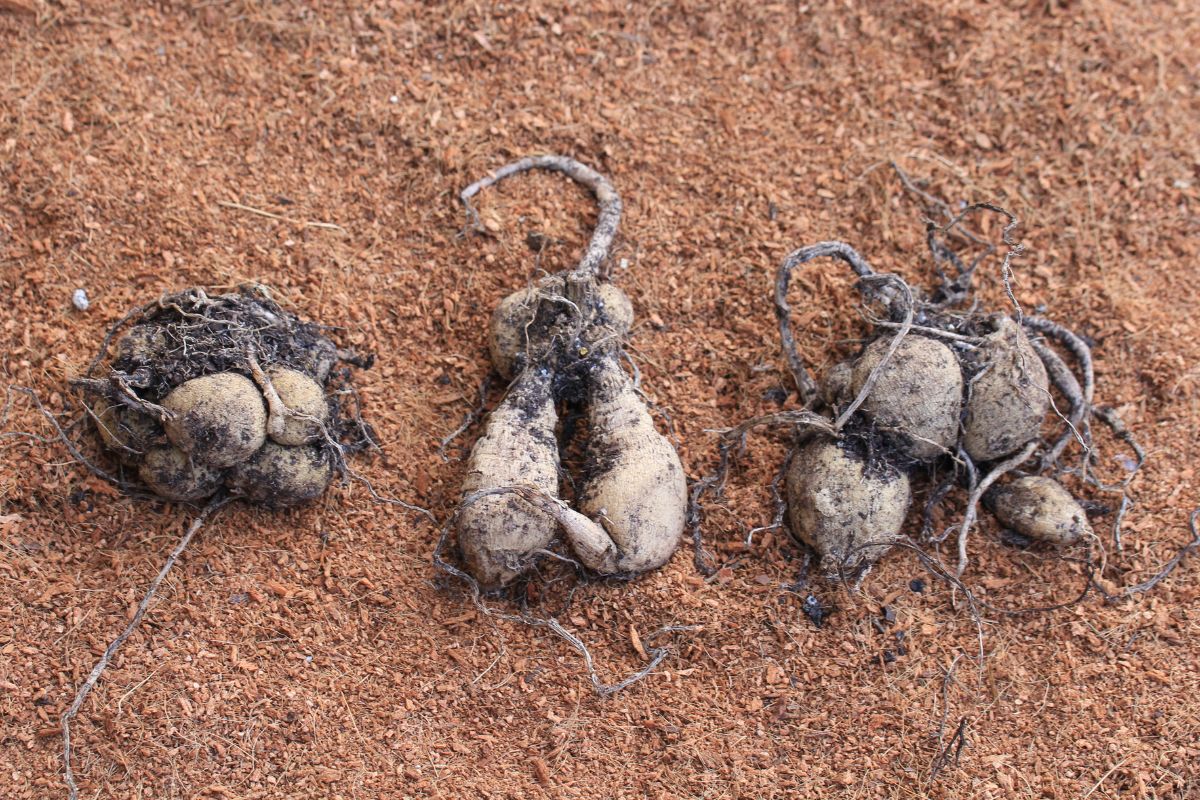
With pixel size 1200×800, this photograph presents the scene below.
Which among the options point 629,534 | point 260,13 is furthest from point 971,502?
point 260,13

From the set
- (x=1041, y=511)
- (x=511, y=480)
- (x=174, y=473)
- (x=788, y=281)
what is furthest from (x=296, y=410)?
(x=1041, y=511)

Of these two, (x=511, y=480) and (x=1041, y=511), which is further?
(x=1041, y=511)

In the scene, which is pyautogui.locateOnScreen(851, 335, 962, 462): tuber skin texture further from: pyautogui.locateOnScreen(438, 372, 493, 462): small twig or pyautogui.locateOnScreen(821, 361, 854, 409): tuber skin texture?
pyautogui.locateOnScreen(438, 372, 493, 462): small twig

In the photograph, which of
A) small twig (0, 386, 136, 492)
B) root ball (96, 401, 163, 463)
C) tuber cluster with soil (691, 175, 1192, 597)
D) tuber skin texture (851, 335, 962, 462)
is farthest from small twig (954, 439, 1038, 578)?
small twig (0, 386, 136, 492)

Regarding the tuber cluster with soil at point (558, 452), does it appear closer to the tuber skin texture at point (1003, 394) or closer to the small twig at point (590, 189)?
the small twig at point (590, 189)

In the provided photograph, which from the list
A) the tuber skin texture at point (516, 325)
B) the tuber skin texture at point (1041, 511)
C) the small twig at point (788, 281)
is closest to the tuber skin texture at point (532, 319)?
the tuber skin texture at point (516, 325)

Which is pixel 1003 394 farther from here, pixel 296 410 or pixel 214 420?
pixel 214 420
